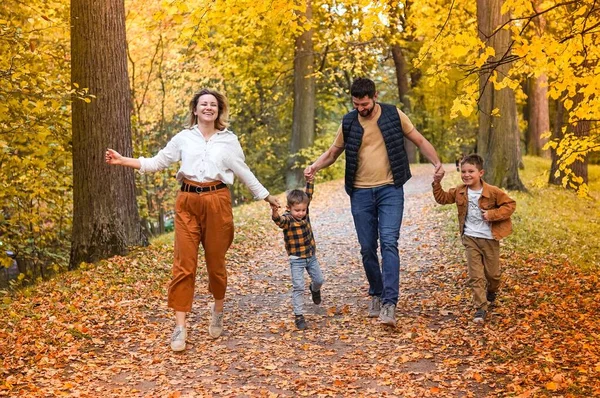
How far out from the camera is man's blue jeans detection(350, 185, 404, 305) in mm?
6492

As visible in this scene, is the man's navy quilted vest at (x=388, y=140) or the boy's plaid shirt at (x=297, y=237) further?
the boy's plaid shirt at (x=297, y=237)

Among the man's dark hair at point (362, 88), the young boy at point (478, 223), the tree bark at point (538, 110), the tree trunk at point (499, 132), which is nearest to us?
the man's dark hair at point (362, 88)

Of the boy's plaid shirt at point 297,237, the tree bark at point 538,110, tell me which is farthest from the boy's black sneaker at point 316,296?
the tree bark at point 538,110

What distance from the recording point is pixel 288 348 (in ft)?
20.0

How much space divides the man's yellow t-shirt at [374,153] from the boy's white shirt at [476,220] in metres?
0.84

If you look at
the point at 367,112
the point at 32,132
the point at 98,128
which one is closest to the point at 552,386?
the point at 367,112

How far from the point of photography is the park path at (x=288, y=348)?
16.8ft

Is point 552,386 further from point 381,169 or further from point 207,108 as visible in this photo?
point 207,108

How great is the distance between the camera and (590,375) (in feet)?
Answer: 16.1

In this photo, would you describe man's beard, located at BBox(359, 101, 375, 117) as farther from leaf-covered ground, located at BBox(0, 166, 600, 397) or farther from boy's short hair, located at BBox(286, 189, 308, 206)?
leaf-covered ground, located at BBox(0, 166, 600, 397)

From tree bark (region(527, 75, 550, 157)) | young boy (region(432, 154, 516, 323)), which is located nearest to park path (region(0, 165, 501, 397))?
young boy (region(432, 154, 516, 323))

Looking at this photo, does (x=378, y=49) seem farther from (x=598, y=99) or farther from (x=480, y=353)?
(x=480, y=353)

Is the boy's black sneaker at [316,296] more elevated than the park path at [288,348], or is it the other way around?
the boy's black sneaker at [316,296]

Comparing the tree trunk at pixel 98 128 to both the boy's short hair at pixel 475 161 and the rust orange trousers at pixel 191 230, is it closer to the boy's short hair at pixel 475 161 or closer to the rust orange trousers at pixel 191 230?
the rust orange trousers at pixel 191 230
